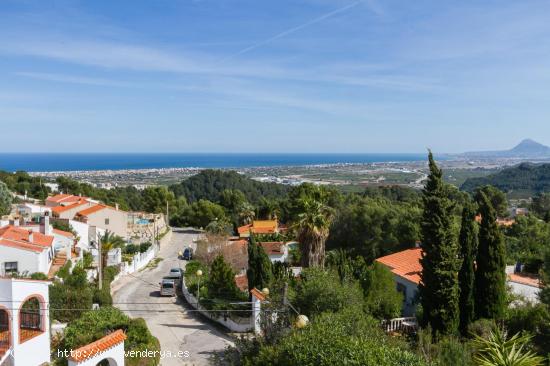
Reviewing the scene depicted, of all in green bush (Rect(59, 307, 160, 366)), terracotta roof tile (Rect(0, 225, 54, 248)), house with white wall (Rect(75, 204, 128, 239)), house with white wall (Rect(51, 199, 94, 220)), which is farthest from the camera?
house with white wall (Rect(75, 204, 128, 239))

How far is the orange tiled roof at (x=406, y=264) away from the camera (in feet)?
71.5

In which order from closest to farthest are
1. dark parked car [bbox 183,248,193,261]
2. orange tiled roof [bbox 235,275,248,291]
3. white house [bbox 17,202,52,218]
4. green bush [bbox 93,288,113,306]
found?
green bush [bbox 93,288,113,306]
orange tiled roof [bbox 235,275,248,291]
dark parked car [bbox 183,248,193,261]
white house [bbox 17,202,52,218]

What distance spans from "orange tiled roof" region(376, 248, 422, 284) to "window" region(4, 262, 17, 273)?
16.9 meters

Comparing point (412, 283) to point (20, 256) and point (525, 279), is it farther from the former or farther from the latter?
point (20, 256)

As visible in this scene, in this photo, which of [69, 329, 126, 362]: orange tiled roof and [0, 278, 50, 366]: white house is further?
[0, 278, 50, 366]: white house

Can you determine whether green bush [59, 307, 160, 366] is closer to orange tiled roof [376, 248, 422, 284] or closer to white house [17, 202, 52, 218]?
orange tiled roof [376, 248, 422, 284]

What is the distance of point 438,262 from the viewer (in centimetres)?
1677

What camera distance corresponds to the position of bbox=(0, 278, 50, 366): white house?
13531mm

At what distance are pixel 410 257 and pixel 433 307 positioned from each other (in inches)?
322

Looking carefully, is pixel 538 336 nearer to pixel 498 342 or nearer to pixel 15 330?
pixel 498 342

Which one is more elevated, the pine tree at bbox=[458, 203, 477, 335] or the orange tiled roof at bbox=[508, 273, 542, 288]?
the pine tree at bbox=[458, 203, 477, 335]

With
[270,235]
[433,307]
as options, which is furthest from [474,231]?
[270,235]

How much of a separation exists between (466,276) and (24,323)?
14.3 meters

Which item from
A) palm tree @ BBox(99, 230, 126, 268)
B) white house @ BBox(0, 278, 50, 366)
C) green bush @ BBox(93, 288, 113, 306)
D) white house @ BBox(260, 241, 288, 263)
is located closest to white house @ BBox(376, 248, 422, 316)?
white house @ BBox(260, 241, 288, 263)
